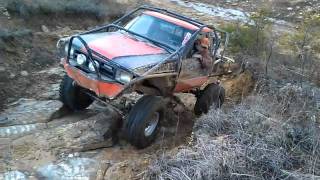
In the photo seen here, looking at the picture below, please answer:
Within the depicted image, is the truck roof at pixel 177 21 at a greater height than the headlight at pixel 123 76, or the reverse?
the truck roof at pixel 177 21

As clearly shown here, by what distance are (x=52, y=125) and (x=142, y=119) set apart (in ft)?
5.29

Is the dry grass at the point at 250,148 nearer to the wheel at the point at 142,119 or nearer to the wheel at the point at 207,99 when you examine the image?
the wheel at the point at 142,119

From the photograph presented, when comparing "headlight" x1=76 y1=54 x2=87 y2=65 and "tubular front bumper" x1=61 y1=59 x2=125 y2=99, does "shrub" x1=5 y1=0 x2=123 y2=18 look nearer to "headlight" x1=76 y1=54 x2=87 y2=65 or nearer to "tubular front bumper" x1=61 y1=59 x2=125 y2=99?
"headlight" x1=76 y1=54 x2=87 y2=65

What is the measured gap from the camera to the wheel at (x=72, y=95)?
791 cm

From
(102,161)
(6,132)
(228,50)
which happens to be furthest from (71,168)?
(228,50)

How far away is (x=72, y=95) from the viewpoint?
795cm

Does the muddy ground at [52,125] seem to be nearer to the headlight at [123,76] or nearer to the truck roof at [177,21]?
the headlight at [123,76]

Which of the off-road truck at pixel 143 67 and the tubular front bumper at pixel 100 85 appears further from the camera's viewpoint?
the off-road truck at pixel 143 67

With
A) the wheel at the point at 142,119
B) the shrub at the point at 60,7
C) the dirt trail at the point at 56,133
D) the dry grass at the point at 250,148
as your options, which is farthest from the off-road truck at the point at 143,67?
the shrub at the point at 60,7

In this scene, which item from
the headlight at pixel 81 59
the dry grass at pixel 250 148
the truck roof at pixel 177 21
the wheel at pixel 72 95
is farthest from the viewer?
the truck roof at pixel 177 21

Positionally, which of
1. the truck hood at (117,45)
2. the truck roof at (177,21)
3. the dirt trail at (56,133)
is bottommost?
the dirt trail at (56,133)

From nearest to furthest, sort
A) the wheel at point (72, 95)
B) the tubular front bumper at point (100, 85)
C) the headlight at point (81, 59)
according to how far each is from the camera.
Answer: the tubular front bumper at point (100, 85)
the headlight at point (81, 59)
the wheel at point (72, 95)

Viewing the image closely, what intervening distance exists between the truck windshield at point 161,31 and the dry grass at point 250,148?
1.63 m

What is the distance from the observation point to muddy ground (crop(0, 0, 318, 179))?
6398mm
